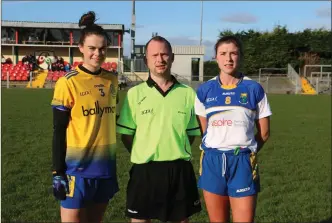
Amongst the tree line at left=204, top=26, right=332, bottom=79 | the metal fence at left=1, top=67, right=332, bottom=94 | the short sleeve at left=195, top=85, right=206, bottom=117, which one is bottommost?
the metal fence at left=1, top=67, right=332, bottom=94

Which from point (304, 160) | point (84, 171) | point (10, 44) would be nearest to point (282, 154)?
point (304, 160)

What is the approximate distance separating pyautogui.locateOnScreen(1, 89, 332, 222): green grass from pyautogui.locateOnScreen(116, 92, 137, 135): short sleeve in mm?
1871

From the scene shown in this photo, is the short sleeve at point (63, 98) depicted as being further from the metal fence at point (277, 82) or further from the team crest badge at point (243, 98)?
the metal fence at point (277, 82)

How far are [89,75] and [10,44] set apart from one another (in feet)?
151

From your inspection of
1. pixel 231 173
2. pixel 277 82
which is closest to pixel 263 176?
pixel 231 173

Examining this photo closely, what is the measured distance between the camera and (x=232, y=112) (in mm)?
3277

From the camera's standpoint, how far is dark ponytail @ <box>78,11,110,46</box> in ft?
11.1

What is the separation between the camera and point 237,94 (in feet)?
10.8

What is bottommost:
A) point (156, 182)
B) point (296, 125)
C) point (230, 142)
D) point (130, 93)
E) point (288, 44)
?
point (296, 125)

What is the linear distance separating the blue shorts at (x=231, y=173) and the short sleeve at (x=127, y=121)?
2.04 feet

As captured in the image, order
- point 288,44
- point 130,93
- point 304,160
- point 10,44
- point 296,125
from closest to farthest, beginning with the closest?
point 130,93
point 304,160
point 296,125
point 10,44
point 288,44

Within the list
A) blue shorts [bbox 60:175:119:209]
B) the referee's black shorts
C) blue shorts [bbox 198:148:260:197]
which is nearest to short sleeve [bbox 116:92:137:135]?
the referee's black shorts

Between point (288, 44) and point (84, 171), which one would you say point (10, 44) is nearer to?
point (288, 44)

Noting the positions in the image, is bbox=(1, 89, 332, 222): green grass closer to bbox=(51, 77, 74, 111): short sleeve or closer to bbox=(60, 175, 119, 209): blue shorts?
bbox=(60, 175, 119, 209): blue shorts
